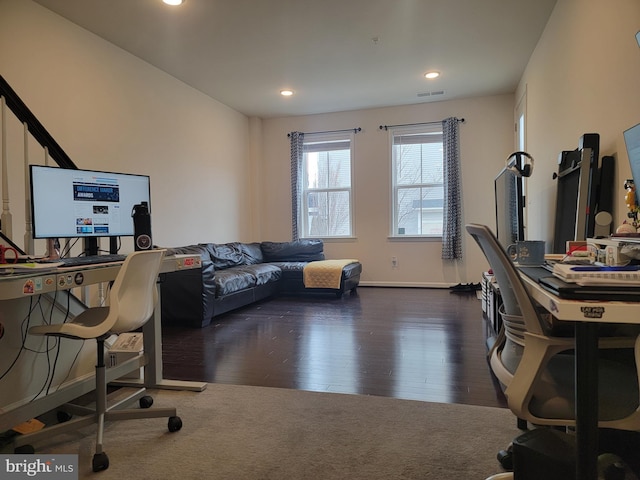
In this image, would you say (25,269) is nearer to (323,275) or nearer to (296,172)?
(323,275)

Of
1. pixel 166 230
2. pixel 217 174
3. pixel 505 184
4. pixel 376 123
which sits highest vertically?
pixel 376 123

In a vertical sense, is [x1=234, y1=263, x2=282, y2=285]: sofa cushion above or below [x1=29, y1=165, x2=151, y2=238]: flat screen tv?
below

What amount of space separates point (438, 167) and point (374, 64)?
7.18ft

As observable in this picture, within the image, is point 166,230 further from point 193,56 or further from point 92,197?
point 92,197

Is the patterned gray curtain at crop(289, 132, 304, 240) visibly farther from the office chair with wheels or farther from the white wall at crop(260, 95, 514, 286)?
the office chair with wheels

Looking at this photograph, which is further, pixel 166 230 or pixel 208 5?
pixel 166 230

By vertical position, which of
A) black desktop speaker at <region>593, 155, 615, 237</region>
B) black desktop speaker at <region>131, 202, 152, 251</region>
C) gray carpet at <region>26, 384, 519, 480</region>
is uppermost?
black desktop speaker at <region>593, 155, 615, 237</region>

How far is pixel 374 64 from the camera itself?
4574 mm

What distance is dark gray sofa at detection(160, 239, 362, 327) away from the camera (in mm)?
3932

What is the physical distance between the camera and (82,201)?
2154 mm

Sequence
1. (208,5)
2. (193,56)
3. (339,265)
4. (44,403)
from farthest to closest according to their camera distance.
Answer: (339,265), (193,56), (208,5), (44,403)

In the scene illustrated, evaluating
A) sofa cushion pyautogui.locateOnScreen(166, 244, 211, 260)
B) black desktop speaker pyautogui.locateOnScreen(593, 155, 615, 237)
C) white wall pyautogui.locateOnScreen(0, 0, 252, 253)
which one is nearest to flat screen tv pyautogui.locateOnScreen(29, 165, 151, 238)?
white wall pyautogui.locateOnScreen(0, 0, 252, 253)

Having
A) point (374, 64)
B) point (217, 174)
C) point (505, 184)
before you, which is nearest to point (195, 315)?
point (217, 174)
